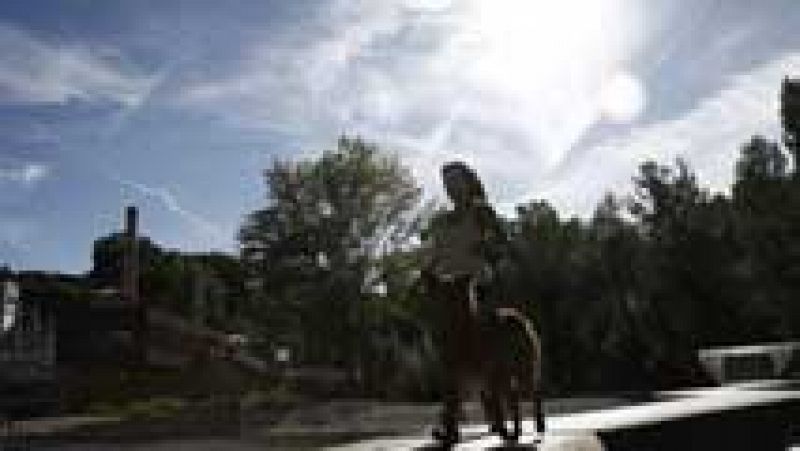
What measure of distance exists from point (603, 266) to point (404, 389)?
15313 millimetres

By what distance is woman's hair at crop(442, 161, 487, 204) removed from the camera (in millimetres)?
7410

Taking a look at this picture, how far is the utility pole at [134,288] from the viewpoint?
2312 inches

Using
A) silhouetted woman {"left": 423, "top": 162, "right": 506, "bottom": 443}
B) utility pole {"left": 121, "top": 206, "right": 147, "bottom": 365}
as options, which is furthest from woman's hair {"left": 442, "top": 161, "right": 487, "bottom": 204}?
utility pole {"left": 121, "top": 206, "right": 147, "bottom": 365}

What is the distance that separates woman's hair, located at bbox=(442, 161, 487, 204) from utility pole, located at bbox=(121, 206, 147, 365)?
174 feet

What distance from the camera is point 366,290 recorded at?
232 feet

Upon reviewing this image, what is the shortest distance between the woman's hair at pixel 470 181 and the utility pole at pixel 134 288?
2085 inches

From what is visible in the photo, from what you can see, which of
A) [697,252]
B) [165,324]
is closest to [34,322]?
[165,324]

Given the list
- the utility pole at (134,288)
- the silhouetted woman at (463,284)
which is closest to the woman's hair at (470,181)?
the silhouetted woman at (463,284)

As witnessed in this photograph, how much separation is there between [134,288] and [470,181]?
56505 millimetres

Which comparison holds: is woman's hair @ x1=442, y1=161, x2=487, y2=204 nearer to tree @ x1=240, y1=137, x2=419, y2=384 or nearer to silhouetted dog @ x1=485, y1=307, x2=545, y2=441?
silhouetted dog @ x1=485, y1=307, x2=545, y2=441

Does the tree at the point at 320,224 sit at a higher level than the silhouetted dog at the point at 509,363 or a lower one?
higher

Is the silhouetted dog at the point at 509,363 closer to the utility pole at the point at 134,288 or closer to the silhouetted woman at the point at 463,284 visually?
the silhouetted woman at the point at 463,284

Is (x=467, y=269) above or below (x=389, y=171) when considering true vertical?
below

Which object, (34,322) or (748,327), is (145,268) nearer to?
(34,322)
